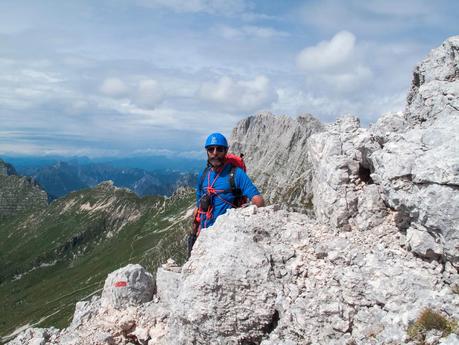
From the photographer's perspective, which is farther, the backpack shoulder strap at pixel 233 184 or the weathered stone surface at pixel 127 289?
the weathered stone surface at pixel 127 289

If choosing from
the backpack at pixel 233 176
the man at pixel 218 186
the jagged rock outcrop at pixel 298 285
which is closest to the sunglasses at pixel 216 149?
the man at pixel 218 186

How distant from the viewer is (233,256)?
1442 centimetres

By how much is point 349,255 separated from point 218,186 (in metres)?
5.83

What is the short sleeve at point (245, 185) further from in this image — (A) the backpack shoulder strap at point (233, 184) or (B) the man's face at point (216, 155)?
(B) the man's face at point (216, 155)

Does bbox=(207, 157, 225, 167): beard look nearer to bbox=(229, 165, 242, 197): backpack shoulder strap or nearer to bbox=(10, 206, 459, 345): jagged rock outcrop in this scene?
bbox=(229, 165, 242, 197): backpack shoulder strap

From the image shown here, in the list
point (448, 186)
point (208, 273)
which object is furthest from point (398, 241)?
point (208, 273)

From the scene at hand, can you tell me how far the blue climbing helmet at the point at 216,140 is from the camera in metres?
16.5

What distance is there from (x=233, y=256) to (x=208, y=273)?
1.02 m

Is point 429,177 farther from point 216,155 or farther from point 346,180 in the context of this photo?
point 216,155

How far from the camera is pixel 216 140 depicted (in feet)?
54.3

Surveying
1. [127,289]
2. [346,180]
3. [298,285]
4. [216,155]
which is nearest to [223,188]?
[216,155]

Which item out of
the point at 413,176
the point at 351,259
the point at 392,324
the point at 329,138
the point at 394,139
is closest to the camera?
the point at 392,324

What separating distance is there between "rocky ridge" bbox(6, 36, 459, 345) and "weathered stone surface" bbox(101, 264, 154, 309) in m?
1.23

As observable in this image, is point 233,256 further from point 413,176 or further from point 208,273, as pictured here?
point 413,176
